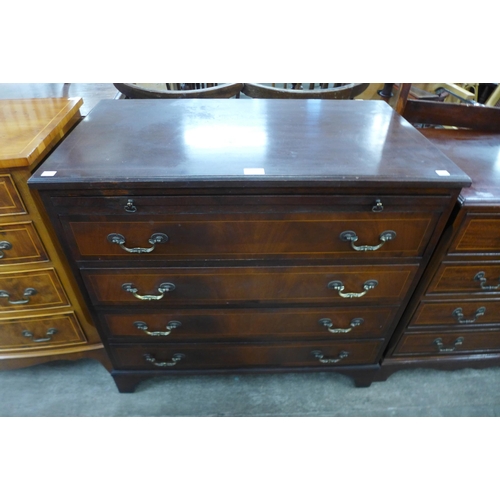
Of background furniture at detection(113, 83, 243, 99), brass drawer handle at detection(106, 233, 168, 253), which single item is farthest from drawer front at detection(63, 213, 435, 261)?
background furniture at detection(113, 83, 243, 99)

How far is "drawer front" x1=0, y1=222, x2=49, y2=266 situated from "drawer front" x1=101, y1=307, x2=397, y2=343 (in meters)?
0.26

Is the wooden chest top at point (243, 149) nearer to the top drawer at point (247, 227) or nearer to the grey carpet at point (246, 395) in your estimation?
the top drawer at point (247, 227)

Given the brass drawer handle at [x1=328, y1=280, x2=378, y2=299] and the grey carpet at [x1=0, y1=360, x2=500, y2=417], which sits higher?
the brass drawer handle at [x1=328, y1=280, x2=378, y2=299]

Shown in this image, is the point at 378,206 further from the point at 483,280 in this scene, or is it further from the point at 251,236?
the point at 483,280

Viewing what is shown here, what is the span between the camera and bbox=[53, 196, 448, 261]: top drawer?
2.58 ft

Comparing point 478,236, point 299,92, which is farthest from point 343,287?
point 299,92

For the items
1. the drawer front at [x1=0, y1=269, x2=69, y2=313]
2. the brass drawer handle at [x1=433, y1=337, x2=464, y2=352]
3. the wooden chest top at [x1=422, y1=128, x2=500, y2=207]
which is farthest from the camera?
the brass drawer handle at [x1=433, y1=337, x2=464, y2=352]

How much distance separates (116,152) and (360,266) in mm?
700

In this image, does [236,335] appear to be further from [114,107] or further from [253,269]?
→ [114,107]

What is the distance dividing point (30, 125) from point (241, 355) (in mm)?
937

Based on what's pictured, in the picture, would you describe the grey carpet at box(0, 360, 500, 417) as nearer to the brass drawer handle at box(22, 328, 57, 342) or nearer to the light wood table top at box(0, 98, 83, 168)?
the brass drawer handle at box(22, 328, 57, 342)

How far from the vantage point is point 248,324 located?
3.50ft

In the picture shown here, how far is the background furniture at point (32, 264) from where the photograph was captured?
0.82m

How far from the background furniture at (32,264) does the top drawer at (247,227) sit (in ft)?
0.44
